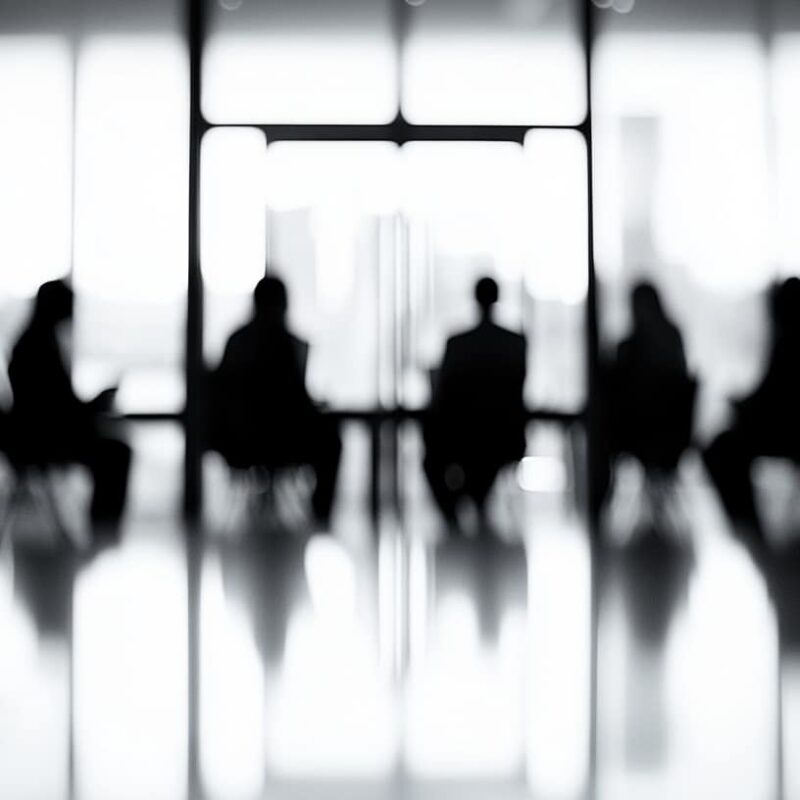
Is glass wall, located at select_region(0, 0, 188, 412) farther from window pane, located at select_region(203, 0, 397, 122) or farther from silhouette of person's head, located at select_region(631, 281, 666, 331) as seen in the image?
silhouette of person's head, located at select_region(631, 281, 666, 331)

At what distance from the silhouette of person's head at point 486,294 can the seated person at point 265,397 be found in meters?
0.91

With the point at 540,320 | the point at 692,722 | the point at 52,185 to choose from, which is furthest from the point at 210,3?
the point at 692,722

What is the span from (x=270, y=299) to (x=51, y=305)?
104 cm

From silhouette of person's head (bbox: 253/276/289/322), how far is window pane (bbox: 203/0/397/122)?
152 centimetres

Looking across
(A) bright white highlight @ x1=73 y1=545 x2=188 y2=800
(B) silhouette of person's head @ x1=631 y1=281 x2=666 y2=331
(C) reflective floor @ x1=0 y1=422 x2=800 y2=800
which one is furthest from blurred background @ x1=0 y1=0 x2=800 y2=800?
(A) bright white highlight @ x1=73 y1=545 x2=188 y2=800

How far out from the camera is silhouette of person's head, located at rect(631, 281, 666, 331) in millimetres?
5848

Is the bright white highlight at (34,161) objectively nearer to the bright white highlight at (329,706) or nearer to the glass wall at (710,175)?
the glass wall at (710,175)

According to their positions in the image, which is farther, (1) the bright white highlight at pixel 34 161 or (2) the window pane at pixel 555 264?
(1) the bright white highlight at pixel 34 161

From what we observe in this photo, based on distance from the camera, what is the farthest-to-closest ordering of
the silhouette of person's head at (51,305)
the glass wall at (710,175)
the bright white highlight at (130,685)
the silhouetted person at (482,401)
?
the glass wall at (710,175) < the silhouetted person at (482,401) < the silhouette of person's head at (51,305) < the bright white highlight at (130,685)

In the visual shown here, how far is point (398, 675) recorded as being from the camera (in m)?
2.38

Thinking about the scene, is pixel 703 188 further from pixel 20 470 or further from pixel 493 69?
pixel 20 470

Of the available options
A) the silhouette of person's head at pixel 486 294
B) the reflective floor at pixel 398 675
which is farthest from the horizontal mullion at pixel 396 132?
the reflective floor at pixel 398 675

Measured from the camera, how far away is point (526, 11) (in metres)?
6.50

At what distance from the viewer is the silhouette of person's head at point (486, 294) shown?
18.8ft
